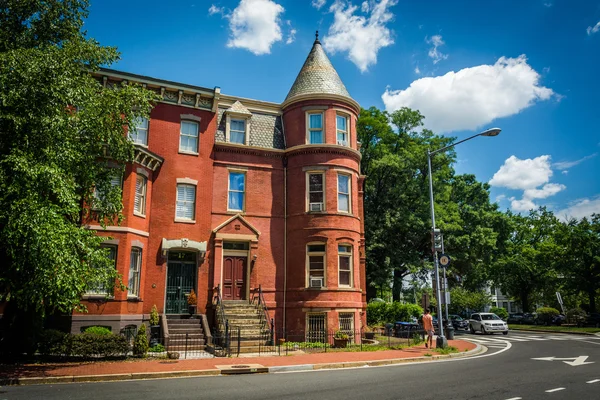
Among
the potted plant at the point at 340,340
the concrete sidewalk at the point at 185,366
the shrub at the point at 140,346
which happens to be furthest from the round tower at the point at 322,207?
the shrub at the point at 140,346

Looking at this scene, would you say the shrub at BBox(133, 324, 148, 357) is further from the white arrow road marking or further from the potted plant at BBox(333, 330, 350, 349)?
the white arrow road marking

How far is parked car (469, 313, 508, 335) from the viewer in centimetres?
3247

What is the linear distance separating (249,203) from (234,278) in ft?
13.2

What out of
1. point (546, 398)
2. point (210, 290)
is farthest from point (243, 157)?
point (546, 398)

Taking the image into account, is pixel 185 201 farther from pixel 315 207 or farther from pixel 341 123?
pixel 341 123

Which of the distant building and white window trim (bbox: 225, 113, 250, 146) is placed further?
white window trim (bbox: 225, 113, 250, 146)

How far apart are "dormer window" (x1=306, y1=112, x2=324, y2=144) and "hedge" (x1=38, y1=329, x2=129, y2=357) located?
1405cm

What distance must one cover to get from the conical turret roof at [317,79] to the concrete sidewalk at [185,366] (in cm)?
1397

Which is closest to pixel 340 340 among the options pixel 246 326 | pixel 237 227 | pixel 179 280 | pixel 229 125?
pixel 246 326

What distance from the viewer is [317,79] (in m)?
25.2

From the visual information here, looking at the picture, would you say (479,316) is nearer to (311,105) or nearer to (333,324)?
(333,324)

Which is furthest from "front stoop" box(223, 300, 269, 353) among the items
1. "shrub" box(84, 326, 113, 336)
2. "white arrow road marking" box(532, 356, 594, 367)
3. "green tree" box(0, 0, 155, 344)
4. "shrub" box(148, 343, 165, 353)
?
"white arrow road marking" box(532, 356, 594, 367)

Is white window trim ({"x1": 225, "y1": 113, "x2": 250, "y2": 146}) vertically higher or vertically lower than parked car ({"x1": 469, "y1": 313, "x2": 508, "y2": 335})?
higher

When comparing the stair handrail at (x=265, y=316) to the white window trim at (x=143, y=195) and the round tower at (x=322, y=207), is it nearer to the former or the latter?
the round tower at (x=322, y=207)
